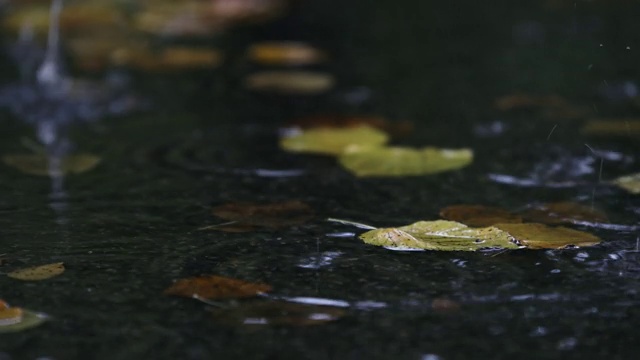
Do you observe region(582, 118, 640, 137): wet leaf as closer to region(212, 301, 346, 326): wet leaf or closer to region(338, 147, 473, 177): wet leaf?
region(338, 147, 473, 177): wet leaf

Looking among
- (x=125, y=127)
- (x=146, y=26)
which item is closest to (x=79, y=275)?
(x=125, y=127)

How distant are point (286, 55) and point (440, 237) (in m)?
1.41

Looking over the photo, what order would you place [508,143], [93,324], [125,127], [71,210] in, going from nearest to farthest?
A: 1. [93,324]
2. [71,210]
3. [508,143]
4. [125,127]

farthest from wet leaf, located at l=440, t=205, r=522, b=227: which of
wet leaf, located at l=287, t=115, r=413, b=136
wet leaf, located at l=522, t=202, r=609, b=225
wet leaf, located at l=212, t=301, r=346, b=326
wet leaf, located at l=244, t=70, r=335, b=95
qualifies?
wet leaf, located at l=244, t=70, r=335, b=95

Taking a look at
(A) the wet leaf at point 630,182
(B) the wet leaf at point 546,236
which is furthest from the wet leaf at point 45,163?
(A) the wet leaf at point 630,182

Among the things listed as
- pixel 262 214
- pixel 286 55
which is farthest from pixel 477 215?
pixel 286 55

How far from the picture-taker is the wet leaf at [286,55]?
2.56m

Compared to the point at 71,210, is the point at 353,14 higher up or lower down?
higher up

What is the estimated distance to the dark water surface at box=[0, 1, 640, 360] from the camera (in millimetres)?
996

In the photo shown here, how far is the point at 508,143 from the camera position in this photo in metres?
1.83

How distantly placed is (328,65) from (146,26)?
759mm

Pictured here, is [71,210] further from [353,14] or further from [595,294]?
[353,14]

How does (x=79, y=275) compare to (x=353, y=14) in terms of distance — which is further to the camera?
(x=353, y=14)

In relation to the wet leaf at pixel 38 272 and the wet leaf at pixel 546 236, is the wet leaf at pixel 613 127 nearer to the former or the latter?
the wet leaf at pixel 546 236
